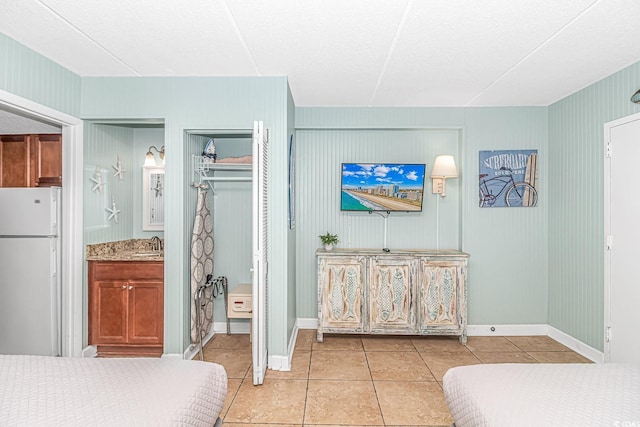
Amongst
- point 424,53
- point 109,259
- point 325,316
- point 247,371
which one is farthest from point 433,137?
point 109,259

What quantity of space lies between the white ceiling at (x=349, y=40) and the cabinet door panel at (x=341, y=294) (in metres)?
1.80

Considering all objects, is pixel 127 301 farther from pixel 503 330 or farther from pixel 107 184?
pixel 503 330

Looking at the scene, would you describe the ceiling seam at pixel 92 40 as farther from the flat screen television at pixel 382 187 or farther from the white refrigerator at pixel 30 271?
the flat screen television at pixel 382 187

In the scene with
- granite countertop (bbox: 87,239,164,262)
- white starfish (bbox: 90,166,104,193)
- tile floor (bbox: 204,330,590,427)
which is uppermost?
white starfish (bbox: 90,166,104,193)

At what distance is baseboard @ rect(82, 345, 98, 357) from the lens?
3.26m

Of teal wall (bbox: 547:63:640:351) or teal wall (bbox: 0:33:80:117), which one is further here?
teal wall (bbox: 547:63:640:351)

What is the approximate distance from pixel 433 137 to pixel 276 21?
8.46 ft

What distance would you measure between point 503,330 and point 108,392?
398cm

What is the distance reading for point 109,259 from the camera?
10.7ft

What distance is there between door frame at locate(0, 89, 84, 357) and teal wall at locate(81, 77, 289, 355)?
0.28m

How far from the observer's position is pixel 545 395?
4.63ft

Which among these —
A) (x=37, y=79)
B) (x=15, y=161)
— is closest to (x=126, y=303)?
(x=37, y=79)

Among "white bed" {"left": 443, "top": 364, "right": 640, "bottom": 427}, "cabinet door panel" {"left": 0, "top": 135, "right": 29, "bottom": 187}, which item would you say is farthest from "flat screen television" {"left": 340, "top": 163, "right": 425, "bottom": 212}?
"cabinet door panel" {"left": 0, "top": 135, "right": 29, "bottom": 187}

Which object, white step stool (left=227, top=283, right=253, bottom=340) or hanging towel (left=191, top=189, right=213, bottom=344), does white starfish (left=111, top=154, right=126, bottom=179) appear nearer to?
hanging towel (left=191, top=189, right=213, bottom=344)
